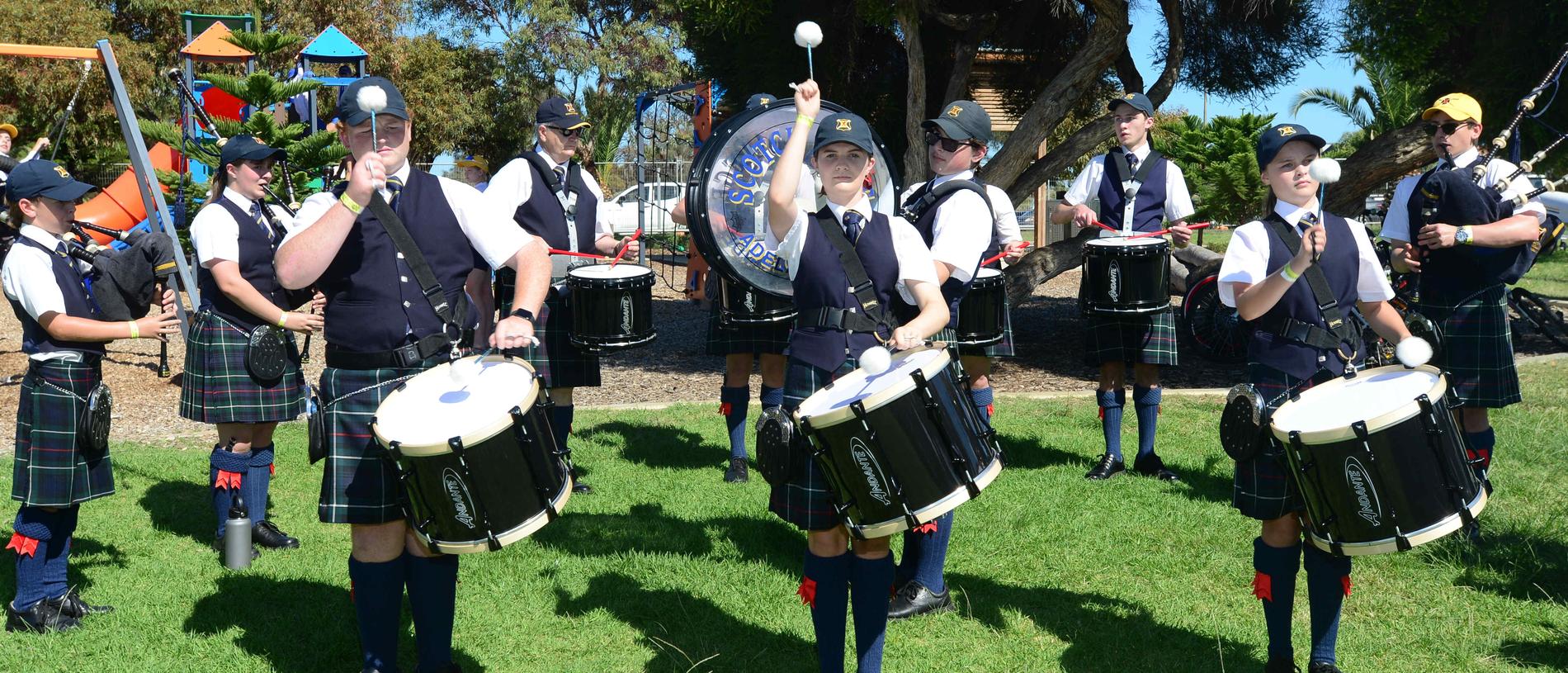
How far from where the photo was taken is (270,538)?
4898 millimetres

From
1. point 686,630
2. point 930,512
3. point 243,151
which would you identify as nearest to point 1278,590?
point 930,512

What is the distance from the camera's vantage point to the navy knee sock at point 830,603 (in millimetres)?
3238

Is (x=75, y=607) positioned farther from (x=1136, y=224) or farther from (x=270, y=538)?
(x=1136, y=224)

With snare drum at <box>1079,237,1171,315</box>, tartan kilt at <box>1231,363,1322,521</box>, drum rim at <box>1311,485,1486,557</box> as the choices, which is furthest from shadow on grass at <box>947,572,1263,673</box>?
snare drum at <box>1079,237,1171,315</box>

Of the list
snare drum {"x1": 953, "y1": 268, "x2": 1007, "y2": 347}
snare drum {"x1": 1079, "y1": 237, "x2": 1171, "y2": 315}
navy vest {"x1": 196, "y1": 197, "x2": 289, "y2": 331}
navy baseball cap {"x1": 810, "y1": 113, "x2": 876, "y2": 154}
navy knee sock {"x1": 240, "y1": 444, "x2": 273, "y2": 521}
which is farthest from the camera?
snare drum {"x1": 1079, "y1": 237, "x2": 1171, "y2": 315}

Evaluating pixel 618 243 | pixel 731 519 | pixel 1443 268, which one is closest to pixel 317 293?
pixel 618 243

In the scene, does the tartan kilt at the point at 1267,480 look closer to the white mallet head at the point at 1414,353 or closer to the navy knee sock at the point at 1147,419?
the white mallet head at the point at 1414,353

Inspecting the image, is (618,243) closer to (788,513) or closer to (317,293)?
(317,293)

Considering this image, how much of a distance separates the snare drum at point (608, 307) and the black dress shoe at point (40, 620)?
2180 millimetres

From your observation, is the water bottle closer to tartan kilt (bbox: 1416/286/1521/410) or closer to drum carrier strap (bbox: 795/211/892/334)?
drum carrier strap (bbox: 795/211/892/334)

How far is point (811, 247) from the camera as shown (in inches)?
125

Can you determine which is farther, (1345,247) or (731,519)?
(731,519)

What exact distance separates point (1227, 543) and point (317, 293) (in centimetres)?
382

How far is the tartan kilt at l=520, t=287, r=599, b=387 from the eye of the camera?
561cm
